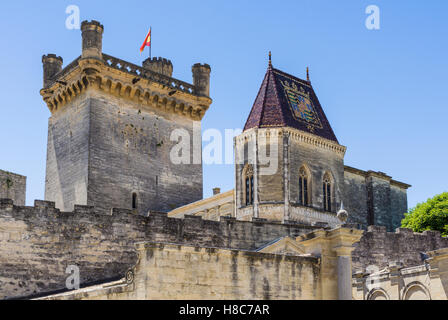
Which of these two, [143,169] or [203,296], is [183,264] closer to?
[203,296]

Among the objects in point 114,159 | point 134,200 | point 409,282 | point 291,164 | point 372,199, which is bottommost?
point 409,282

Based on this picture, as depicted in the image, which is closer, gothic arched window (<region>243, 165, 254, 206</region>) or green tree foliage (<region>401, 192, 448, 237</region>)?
gothic arched window (<region>243, 165, 254, 206</region>)

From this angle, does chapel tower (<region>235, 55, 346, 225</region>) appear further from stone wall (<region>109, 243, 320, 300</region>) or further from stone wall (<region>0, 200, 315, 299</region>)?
stone wall (<region>109, 243, 320, 300</region>)

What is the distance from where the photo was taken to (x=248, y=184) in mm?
35031

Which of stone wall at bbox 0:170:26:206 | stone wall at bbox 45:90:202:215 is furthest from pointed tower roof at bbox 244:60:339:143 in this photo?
stone wall at bbox 0:170:26:206

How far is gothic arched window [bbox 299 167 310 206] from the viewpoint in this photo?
34.8 meters

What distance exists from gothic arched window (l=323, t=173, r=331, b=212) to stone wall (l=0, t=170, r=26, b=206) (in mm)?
15320

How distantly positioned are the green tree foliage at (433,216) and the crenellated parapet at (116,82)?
13055mm

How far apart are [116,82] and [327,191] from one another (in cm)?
1249

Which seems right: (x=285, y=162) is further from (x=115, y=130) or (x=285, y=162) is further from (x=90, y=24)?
(x=90, y=24)

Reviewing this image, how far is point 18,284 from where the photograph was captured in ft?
69.2

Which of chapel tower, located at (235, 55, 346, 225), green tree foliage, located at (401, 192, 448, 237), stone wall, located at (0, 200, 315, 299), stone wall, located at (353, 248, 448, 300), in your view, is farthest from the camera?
green tree foliage, located at (401, 192, 448, 237)

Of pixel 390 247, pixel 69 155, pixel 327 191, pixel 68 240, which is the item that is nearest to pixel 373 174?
pixel 327 191
